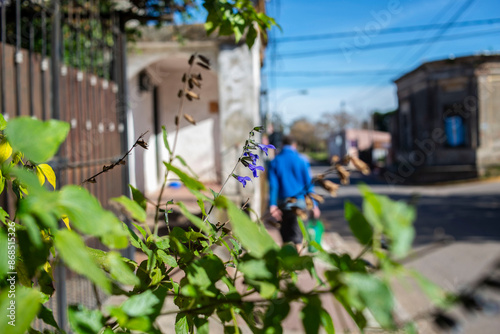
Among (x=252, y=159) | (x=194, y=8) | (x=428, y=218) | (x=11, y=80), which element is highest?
(x=194, y=8)

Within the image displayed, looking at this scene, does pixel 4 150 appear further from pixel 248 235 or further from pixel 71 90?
pixel 71 90

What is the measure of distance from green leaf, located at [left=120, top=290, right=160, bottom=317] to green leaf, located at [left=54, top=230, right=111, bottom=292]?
0.11 meters

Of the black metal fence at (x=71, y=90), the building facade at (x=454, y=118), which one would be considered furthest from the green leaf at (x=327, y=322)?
the building facade at (x=454, y=118)

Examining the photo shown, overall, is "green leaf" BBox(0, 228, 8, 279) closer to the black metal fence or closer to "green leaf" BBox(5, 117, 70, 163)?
"green leaf" BBox(5, 117, 70, 163)

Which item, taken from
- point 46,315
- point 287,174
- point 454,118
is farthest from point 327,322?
point 454,118

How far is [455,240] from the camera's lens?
21.5ft

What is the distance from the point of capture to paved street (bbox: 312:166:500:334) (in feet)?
7.76

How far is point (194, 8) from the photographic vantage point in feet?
17.6

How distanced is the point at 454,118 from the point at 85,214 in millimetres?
23595

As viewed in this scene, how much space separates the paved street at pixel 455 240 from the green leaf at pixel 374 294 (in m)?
0.07

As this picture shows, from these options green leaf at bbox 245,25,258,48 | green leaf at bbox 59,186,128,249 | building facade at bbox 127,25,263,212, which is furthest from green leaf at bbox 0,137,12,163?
building facade at bbox 127,25,263,212

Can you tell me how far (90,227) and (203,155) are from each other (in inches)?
339

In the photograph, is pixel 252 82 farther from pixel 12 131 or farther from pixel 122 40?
pixel 12 131

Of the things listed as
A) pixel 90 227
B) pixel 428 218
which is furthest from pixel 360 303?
pixel 428 218
